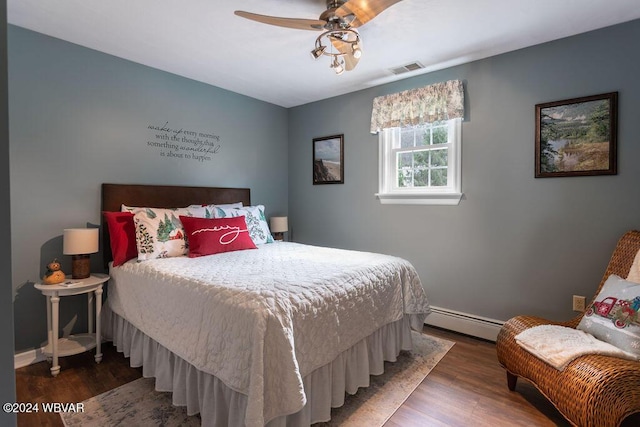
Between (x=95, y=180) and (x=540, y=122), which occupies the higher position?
(x=540, y=122)

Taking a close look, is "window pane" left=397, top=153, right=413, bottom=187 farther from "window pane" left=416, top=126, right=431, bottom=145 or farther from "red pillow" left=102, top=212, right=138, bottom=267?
"red pillow" left=102, top=212, right=138, bottom=267

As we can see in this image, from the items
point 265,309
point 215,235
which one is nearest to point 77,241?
point 215,235

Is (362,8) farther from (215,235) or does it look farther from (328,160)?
(328,160)

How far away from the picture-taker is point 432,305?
123 inches

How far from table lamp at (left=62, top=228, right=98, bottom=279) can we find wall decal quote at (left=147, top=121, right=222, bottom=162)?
1.03m

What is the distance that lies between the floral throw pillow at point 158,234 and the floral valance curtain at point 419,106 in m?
2.19

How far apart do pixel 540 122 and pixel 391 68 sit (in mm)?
1332

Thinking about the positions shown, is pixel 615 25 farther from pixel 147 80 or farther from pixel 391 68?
pixel 147 80

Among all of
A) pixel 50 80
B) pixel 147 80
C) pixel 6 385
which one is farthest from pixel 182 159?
pixel 6 385

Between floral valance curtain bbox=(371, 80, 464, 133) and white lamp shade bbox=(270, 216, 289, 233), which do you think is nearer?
floral valance curtain bbox=(371, 80, 464, 133)

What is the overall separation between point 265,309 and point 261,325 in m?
0.07

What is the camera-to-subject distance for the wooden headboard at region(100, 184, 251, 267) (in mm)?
2680

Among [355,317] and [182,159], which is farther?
[182,159]

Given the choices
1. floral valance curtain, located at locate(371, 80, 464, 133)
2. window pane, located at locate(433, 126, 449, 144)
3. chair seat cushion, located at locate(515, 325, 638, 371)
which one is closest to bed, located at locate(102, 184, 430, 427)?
chair seat cushion, located at locate(515, 325, 638, 371)
